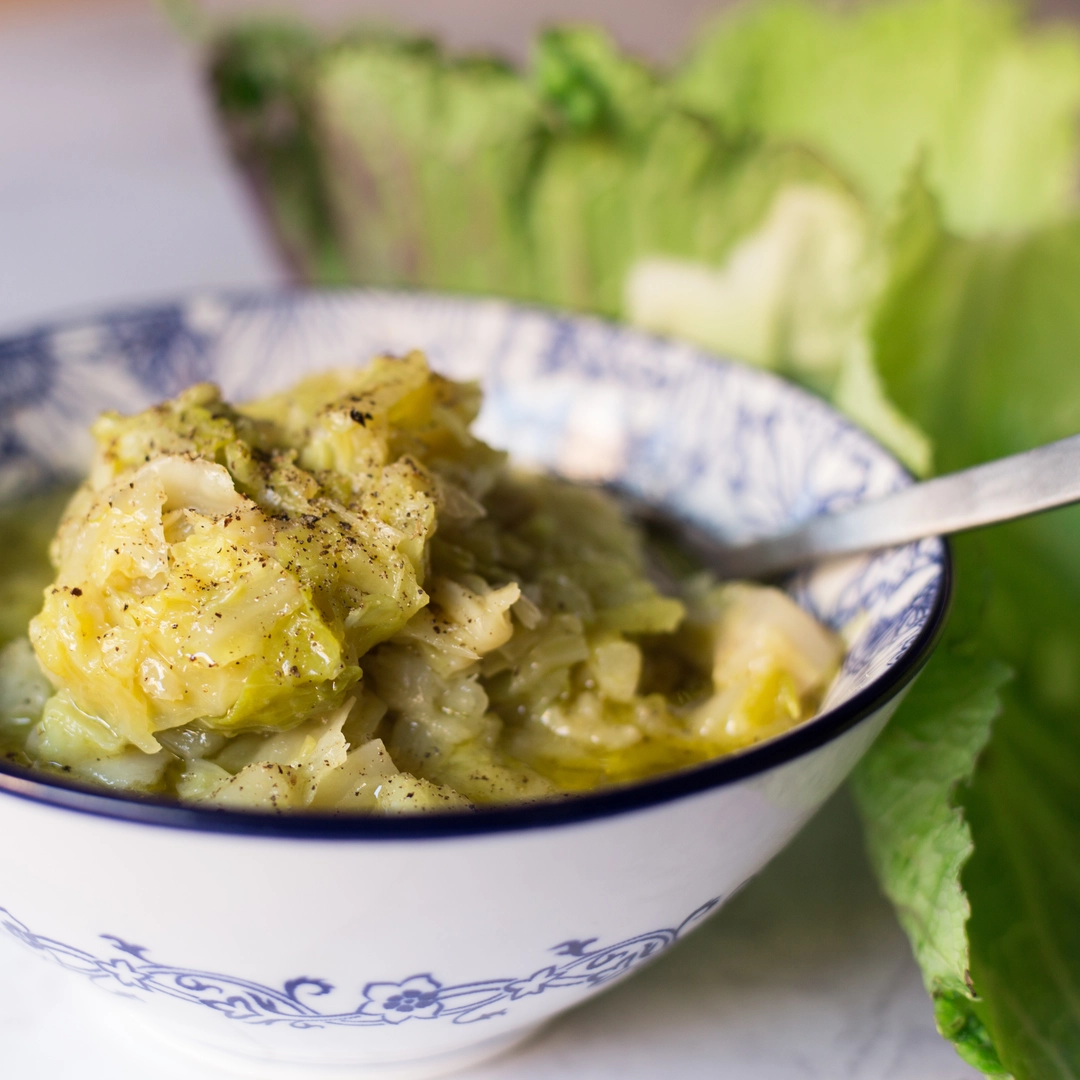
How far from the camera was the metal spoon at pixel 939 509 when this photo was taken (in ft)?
5.91

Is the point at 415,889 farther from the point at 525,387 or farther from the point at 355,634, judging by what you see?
the point at 525,387

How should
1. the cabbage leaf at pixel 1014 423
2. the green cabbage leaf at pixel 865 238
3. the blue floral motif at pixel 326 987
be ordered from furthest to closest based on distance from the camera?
the cabbage leaf at pixel 1014 423, the green cabbage leaf at pixel 865 238, the blue floral motif at pixel 326 987

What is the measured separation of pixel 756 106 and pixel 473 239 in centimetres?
119

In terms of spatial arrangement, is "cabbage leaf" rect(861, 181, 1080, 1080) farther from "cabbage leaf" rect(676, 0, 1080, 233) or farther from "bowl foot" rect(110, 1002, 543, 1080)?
"bowl foot" rect(110, 1002, 543, 1080)

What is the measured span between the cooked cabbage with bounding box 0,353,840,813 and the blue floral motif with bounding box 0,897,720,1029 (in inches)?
8.0

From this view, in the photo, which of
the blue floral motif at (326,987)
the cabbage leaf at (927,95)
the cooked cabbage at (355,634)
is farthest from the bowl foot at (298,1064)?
the cabbage leaf at (927,95)

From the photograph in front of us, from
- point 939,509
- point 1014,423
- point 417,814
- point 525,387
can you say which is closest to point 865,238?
point 1014,423

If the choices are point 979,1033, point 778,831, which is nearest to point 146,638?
point 778,831

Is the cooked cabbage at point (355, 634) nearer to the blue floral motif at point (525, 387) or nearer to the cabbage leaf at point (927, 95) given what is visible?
the blue floral motif at point (525, 387)

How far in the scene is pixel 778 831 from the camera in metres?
1.51

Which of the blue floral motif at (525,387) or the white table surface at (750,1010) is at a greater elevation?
the blue floral motif at (525,387)

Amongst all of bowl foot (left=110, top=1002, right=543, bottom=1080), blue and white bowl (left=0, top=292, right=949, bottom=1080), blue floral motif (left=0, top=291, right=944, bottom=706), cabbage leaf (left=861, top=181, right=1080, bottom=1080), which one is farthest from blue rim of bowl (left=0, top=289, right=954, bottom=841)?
cabbage leaf (left=861, top=181, right=1080, bottom=1080)

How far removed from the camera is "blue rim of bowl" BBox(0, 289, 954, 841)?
119cm

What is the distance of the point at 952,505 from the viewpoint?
191 cm
